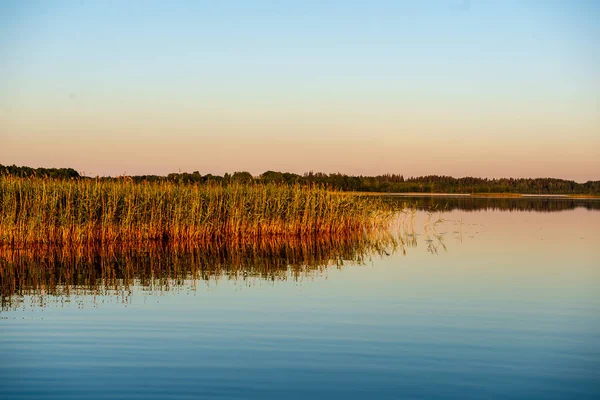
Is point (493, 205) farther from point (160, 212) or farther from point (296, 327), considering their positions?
point (296, 327)

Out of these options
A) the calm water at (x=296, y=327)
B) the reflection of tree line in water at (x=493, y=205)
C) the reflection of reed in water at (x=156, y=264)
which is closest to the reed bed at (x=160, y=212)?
the reflection of reed in water at (x=156, y=264)

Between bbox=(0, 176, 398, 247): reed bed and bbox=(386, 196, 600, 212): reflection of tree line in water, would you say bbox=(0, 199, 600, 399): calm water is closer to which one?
bbox=(0, 176, 398, 247): reed bed

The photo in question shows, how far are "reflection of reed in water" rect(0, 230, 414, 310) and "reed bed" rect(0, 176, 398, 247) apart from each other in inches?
35.8

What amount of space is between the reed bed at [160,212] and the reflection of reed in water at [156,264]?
91 cm

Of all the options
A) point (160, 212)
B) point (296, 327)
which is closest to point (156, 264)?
point (160, 212)

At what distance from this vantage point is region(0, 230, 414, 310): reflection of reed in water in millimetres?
13578

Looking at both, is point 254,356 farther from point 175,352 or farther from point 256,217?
point 256,217

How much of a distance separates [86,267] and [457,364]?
10812 millimetres

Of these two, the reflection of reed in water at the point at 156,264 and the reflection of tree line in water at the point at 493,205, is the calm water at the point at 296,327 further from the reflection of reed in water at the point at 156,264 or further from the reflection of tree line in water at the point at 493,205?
the reflection of tree line in water at the point at 493,205

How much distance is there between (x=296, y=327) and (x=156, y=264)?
784 cm

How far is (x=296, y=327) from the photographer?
32.8ft

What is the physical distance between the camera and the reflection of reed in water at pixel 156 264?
13578 mm

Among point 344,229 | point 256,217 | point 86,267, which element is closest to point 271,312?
point 86,267

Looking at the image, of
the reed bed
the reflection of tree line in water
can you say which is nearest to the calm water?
Answer: the reed bed
